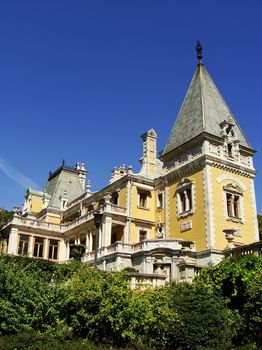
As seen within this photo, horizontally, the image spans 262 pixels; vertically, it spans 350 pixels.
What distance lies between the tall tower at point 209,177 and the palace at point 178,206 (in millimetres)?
78

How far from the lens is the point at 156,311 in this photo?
13.7 metres

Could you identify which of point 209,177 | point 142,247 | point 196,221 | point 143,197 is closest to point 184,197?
point 196,221

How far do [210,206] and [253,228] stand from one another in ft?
16.1

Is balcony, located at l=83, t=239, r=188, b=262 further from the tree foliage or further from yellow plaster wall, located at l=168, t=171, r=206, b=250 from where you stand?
the tree foliage

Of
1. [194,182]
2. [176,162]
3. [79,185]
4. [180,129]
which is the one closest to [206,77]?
[180,129]

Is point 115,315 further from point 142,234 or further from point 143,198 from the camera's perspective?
point 143,198

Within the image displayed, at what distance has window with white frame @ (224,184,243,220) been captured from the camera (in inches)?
1273

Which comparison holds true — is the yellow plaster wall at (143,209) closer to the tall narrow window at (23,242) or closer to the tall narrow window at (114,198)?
the tall narrow window at (114,198)

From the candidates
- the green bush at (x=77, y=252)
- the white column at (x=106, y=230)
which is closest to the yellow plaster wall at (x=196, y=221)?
the white column at (x=106, y=230)

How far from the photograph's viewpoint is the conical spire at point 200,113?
113 feet

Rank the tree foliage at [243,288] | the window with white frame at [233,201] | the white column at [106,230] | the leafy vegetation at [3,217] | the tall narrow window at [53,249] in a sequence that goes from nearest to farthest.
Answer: the tree foliage at [243,288]
the window with white frame at [233,201]
the white column at [106,230]
the tall narrow window at [53,249]
the leafy vegetation at [3,217]

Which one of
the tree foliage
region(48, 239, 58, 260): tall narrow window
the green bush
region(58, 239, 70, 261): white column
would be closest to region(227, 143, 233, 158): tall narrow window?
the green bush

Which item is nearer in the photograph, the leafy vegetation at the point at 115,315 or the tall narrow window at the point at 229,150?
the leafy vegetation at the point at 115,315

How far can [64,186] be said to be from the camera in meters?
56.2
